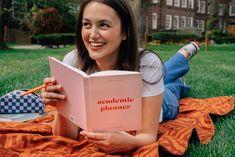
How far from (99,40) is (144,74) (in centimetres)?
32

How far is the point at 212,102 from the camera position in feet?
11.8

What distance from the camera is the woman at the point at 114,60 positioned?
197cm

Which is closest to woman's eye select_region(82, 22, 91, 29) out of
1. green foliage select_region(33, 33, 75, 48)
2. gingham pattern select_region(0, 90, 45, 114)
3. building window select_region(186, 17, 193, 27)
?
gingham pattern select_region(0, 90, 45, 114)

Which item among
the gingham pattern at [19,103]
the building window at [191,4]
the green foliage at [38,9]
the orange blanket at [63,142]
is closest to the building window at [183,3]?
the building window at [191,4]

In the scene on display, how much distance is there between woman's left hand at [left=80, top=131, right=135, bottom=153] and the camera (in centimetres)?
184

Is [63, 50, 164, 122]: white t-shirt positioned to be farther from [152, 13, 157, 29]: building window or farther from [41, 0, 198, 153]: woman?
[152, 13, 157, 29]: building window

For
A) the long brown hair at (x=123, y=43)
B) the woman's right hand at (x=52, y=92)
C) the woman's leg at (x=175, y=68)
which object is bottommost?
the woman's leg at (x=175, y=68)

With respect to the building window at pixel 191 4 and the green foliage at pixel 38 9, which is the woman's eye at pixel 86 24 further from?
the building window at pixel 191 4

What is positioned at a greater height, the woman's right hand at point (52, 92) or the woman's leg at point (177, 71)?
the woman's right hand at point (52, 92)

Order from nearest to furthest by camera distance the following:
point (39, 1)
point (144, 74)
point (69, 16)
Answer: point (144, 74) < point (39, 1) < point (69, 16)

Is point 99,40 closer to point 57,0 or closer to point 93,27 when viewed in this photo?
point 93,27

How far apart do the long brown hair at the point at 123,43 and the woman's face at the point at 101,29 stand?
3 cm

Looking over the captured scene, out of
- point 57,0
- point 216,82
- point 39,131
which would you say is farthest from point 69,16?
point 39,131

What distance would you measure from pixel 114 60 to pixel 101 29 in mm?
268
